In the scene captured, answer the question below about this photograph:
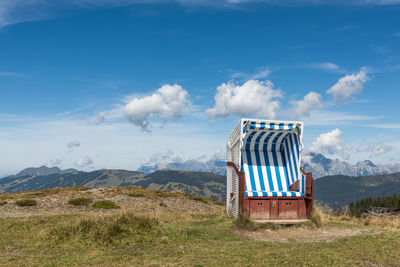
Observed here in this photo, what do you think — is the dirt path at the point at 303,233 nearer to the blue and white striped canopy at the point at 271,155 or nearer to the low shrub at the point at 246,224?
the low shrub at the point at 246,224

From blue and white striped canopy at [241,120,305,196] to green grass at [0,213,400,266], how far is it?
3.48m

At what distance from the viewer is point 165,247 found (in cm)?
963

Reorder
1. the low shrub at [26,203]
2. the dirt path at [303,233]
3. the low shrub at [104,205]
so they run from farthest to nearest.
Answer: the low shrub at [104,205]
the low shrub at [26,203]
the dirt path at [303,233]

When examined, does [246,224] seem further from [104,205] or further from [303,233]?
[104,205]

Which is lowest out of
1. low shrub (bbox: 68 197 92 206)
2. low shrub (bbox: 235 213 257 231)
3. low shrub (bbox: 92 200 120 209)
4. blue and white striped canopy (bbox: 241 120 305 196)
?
low shrub (bbox: 92 200 120 209)

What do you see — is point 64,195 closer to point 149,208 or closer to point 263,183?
point 149,208

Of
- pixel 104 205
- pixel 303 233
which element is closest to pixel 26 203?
pixel 104 205

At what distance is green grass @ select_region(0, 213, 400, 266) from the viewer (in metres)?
7.84

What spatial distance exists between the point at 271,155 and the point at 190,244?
8.62 meters

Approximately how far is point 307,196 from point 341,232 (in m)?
2.56

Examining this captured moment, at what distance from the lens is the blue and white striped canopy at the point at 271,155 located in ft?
49.4

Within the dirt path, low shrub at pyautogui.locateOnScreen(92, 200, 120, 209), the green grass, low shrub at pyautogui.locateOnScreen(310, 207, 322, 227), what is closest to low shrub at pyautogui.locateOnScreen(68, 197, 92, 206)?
low shrub at pyautogui.locateOnScreen(92, 200, 120, 209)

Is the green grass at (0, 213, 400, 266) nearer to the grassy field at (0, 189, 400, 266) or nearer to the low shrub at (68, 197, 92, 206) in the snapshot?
the grassy field at (0, 189, 400, 266)

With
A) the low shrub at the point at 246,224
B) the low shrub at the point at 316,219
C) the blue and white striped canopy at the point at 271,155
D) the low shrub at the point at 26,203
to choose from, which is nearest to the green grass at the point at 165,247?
the low shrub at the point at 246,224
